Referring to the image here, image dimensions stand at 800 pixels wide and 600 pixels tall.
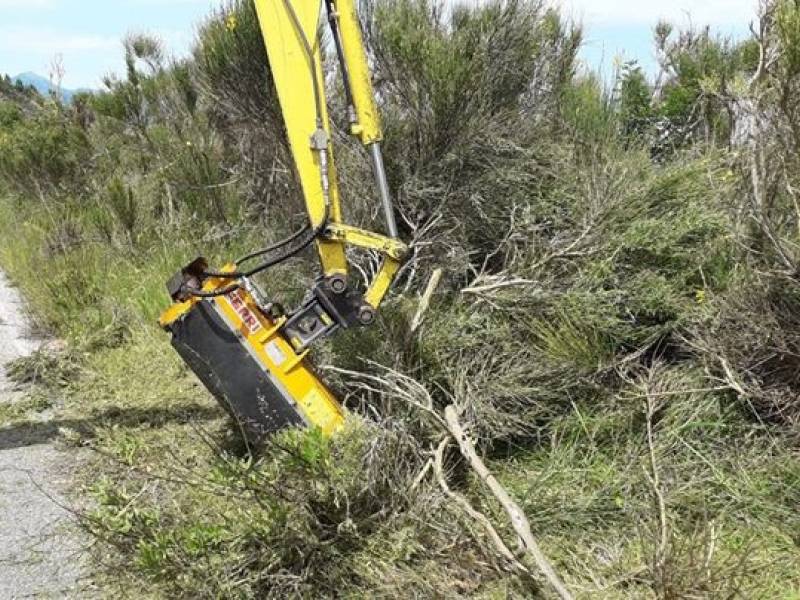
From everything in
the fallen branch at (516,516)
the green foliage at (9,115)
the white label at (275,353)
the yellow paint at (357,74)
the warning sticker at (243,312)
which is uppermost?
the green foliage at (9,115)

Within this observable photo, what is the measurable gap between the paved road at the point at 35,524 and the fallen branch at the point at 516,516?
55.9 inches

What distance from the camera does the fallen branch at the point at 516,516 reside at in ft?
7.27

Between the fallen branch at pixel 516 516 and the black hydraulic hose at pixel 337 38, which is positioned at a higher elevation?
the black hydraulic hose at pixel 337 38

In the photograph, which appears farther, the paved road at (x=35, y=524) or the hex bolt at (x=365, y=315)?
the hex bolt at (x=365, y=315)

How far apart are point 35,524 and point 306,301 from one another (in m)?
1.41

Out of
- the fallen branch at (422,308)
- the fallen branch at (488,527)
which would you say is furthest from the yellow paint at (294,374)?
the fallen branch at (488,527)

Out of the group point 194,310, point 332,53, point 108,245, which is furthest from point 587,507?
point 108,245

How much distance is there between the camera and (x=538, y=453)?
11.0 feet

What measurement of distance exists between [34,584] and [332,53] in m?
3.06

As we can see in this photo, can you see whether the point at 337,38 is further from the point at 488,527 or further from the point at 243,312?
the point at 488,527

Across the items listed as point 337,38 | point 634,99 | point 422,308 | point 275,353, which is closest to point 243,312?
point 275,353

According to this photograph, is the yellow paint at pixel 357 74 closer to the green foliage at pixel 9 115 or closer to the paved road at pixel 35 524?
the paved road at pixel 35 524

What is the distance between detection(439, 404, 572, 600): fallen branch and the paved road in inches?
55.9

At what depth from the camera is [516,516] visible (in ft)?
7.85
